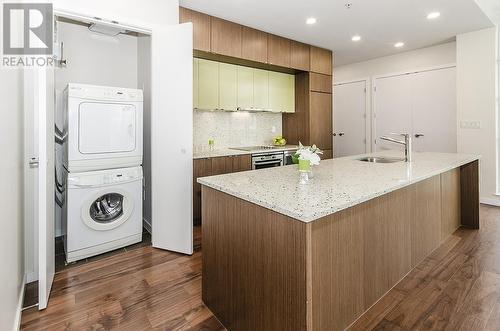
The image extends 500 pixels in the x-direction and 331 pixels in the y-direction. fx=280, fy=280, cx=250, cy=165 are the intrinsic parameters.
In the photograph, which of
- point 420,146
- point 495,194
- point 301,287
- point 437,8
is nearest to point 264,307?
point 301,287

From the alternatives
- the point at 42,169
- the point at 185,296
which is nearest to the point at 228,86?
the point at 42,169

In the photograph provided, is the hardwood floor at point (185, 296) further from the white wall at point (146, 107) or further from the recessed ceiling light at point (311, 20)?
the recessed ceiling light at point (311, 20)

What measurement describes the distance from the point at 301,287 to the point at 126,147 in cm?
232

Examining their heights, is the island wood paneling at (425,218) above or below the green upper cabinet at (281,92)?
below

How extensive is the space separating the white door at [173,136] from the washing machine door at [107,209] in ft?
0.96

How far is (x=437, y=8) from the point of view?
3422 millimetres

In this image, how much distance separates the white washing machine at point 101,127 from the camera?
254 centimetres

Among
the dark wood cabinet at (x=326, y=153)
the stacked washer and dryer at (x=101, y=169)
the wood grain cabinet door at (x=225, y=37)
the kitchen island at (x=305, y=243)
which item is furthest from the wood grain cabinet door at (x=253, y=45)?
the kitchen island at (x=305, y=243)

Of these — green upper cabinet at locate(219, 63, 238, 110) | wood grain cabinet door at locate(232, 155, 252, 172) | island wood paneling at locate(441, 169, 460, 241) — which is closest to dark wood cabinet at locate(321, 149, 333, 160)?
wood grain cabinet door at locate(232, 155, 252, 172)

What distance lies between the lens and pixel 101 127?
2682 mm

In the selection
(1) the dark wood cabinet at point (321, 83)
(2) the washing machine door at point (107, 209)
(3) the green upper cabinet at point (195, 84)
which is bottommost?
(2) the washing machine door at point (107, 209)

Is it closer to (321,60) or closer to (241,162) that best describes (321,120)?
(321,60)

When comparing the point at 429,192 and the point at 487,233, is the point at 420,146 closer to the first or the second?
the point at 487,233

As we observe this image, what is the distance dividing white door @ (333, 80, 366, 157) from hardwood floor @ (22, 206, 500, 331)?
12.0 ft
